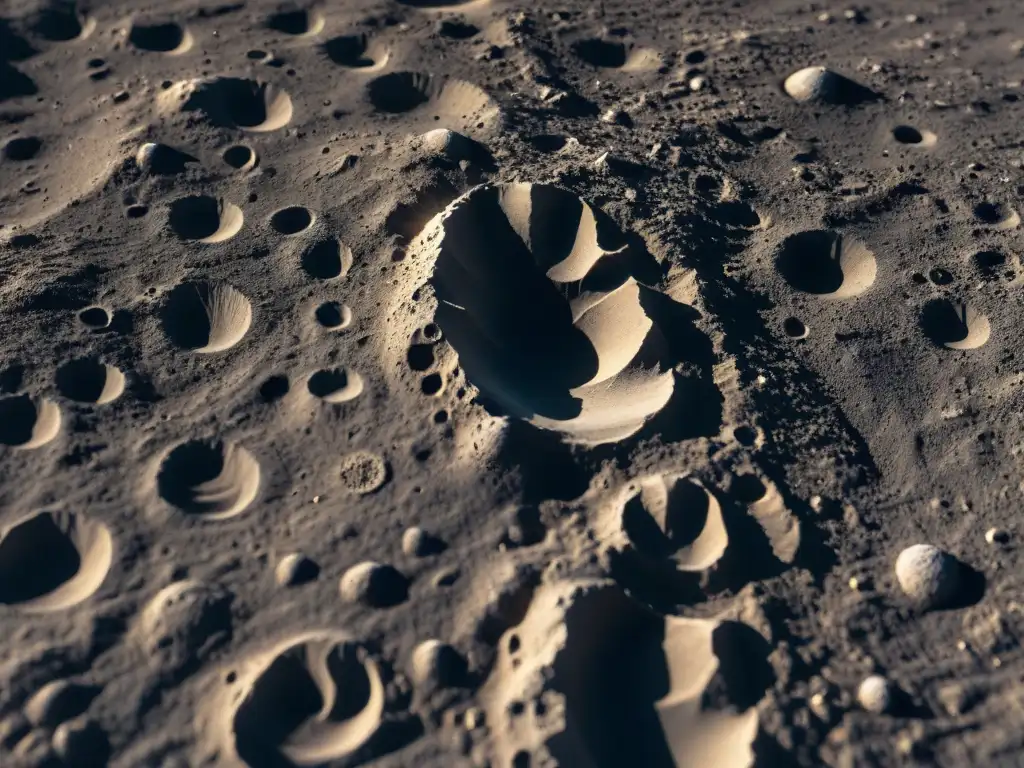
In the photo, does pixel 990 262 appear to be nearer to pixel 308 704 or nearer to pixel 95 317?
pixel 308 704

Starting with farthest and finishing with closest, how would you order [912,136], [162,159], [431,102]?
[431,102]
[912,136]
[162,159]

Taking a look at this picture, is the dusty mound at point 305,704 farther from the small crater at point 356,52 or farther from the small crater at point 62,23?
the small crater at point 62,23

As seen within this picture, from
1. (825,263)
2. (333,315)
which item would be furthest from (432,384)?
(825,263)

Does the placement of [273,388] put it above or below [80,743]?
above

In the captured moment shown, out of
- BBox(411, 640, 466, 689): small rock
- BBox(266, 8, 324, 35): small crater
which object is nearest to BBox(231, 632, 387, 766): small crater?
BBox(411, 640, 466, 689): small rock

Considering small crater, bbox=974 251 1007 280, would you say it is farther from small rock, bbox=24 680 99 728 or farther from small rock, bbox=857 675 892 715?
small rock, bbox=24 680 99 728
